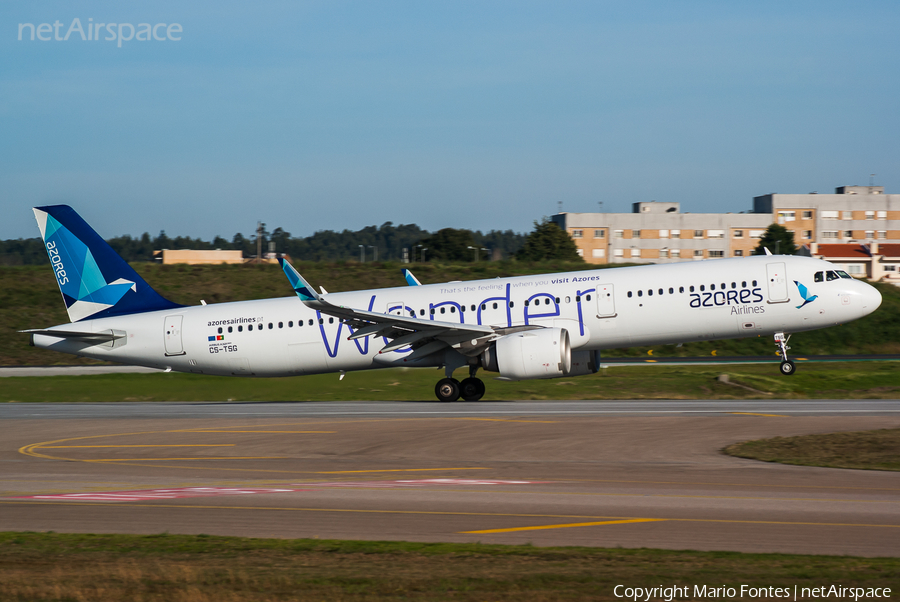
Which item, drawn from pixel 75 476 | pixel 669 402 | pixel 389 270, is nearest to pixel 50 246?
pixel 75 476

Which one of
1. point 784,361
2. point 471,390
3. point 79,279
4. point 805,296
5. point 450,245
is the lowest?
point 471,390

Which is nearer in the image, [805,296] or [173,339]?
[805,296]

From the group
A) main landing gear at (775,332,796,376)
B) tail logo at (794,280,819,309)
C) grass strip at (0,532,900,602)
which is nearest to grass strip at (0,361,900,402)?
main landing gear at (775,332,796,376)

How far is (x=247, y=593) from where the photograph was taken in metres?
8.23

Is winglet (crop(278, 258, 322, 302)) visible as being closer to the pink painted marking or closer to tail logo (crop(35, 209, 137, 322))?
tail logo (crop(35, 209, 137, 322))

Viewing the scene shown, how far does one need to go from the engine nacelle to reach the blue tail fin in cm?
1299

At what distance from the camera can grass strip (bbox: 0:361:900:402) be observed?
31.7m

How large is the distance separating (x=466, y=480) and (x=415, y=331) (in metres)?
13.6

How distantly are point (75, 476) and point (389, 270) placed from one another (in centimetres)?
6968

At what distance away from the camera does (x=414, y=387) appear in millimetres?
34594

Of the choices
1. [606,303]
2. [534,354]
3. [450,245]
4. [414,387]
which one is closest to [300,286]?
[534,354]

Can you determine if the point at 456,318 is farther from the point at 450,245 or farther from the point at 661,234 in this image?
the point at 661,234

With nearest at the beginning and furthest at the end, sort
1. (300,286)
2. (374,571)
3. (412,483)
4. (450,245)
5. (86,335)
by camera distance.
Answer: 1. (374,571)
2. (412,483)
3. (300,286)
4. (86,335)
5. (450,245)

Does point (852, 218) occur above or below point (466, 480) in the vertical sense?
above
